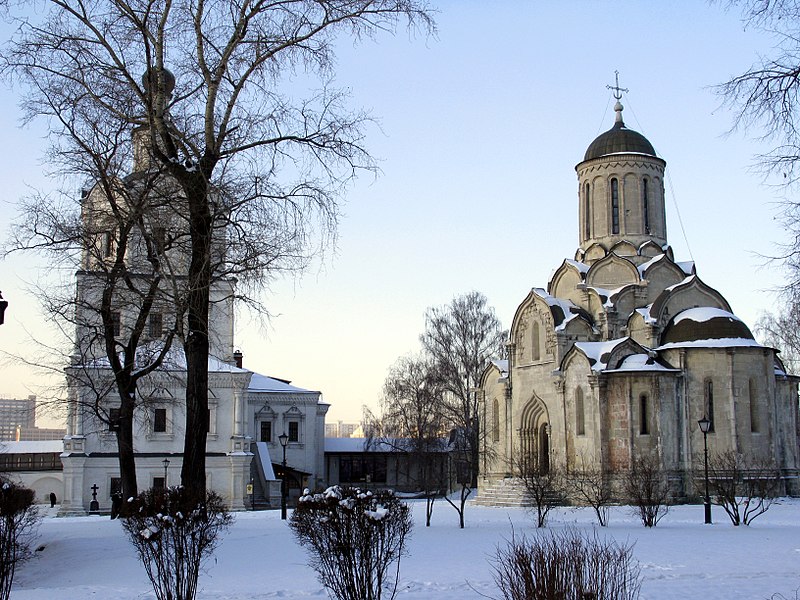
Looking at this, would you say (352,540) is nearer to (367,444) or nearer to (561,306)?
(561,306)

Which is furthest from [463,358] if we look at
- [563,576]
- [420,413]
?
[563,576]

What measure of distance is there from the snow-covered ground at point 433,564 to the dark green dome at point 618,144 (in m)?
20.9

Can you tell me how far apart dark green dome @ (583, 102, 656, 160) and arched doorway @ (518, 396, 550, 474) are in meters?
11.4

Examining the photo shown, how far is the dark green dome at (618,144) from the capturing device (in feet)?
126

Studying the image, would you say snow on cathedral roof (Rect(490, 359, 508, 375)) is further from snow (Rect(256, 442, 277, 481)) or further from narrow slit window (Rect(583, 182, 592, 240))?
snow (Rect(256, 442, 277, 481))

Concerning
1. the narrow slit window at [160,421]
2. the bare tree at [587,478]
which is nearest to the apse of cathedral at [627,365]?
the bare tree at [587,478]

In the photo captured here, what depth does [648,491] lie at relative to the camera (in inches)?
819

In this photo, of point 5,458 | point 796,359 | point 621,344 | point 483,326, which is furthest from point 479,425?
point 5,458

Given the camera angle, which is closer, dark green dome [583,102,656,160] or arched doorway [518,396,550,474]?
arched doorway [518,396,550,474]

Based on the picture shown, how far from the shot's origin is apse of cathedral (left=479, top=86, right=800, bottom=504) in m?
31.5

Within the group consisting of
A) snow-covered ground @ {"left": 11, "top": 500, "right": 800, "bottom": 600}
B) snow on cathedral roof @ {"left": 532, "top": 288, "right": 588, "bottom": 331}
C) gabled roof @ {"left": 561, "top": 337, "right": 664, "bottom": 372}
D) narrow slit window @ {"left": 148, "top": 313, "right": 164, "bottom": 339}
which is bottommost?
snow-covered ground @ {"left": 11, "top": 500, "right": 800, "bottom": 600}

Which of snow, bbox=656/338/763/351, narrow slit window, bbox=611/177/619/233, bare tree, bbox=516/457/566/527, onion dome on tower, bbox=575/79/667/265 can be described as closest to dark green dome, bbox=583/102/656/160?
onion dome on tower, bbox=575/79/667/265

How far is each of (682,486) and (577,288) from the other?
9.55 m

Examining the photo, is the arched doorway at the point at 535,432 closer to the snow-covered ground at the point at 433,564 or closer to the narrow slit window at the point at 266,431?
the snow-covered ground at the point at 433,564
